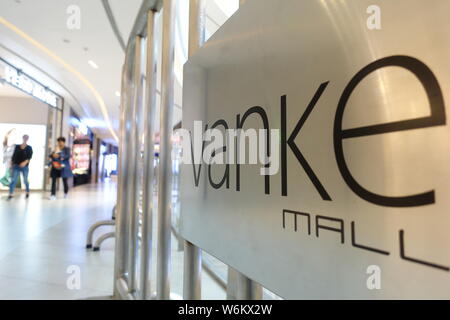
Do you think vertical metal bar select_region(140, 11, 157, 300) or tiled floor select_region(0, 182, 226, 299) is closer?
vertical metal bar select_region(140, 11, 157, 300)

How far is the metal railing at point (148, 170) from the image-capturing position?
29.2 inches

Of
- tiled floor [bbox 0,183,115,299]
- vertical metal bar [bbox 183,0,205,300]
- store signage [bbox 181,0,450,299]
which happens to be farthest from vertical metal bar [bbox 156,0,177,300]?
tiled floor [bbox 0,183,115,299]

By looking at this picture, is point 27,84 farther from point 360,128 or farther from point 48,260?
point 360,128

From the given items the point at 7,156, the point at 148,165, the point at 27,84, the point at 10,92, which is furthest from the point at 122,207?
the point at 10,92

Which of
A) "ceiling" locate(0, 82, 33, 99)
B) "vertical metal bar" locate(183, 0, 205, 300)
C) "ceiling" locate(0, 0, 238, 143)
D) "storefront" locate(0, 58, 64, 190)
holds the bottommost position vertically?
"vertical metal bar" locate(183, 0, 205, 300)

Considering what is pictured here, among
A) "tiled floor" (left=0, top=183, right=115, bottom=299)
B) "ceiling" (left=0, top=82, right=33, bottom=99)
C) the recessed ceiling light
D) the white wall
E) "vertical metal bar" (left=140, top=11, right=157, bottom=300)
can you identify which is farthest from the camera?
the white wall

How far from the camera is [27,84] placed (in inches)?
242

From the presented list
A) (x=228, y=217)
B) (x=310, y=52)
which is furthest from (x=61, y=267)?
(x=310, y=52)

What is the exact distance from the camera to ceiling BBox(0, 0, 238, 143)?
3250 millimetres

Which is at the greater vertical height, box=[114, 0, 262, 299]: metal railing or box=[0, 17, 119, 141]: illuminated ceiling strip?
box=[0, 17, 119, 141]: illuminated ceiling strip

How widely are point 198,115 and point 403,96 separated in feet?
1.52

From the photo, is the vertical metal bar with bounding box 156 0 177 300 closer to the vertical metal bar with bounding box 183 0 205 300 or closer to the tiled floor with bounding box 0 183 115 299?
the vertical metal bar with bounding box 183 0 205 300

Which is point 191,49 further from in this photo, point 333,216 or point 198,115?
point 333,216

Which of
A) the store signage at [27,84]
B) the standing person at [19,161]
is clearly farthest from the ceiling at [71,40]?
the standing person at [19,161]
